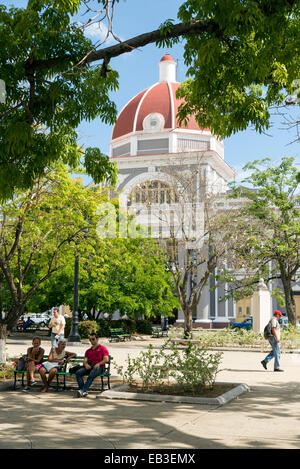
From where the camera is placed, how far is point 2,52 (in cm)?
812

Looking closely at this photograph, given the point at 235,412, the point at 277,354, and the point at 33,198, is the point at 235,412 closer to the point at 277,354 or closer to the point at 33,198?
the point at 277,354

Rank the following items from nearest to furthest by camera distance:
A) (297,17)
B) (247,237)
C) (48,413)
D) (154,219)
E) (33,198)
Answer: (297,17) < (48,413) < (33,198) < (247,237) < (154,219)

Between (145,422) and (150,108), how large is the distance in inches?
1833

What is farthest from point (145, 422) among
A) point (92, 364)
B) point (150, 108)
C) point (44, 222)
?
point (150, 108)

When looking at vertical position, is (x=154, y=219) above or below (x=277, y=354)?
above

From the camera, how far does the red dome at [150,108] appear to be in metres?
50.8

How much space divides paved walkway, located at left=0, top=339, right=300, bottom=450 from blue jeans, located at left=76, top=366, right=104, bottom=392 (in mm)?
238

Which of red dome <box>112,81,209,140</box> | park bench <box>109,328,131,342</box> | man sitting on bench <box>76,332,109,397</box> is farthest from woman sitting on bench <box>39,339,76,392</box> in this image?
red dome <box>112,81,209,140</box>

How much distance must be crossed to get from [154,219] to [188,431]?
124ft

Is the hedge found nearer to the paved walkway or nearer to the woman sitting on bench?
the woman sitting on bench

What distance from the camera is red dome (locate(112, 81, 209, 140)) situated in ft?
167

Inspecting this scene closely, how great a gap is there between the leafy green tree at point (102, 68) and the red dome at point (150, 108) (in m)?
42.1

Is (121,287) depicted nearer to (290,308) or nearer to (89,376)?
(290,308)
